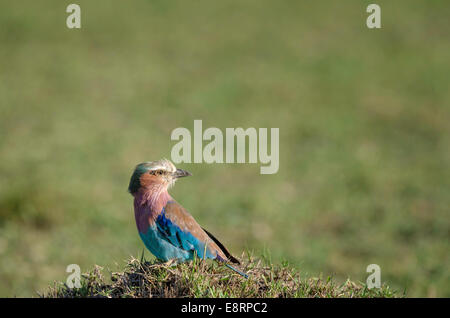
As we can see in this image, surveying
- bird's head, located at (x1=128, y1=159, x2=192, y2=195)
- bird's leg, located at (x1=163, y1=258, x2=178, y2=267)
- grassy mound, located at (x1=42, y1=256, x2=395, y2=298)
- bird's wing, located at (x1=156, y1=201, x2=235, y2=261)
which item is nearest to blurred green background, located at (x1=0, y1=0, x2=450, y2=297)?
grassy mound, located at (x1=42, y1=256, x2=395, y2=298)

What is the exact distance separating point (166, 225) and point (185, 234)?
0.44 feet

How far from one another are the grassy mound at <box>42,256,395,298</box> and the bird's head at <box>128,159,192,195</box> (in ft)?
1.56

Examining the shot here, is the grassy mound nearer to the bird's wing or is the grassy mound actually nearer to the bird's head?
the bird's wing

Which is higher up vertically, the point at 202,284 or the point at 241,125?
the point at 241,125

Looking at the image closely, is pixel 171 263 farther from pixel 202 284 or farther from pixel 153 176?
pixel 153 176

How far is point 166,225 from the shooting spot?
3314 millimetres

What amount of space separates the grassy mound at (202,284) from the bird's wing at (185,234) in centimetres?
10

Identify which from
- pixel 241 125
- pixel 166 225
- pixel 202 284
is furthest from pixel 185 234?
pixel 241 125

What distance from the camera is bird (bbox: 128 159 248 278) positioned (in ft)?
10.8

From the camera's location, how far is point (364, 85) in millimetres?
15797

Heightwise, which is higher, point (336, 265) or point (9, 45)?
point (9, 45)

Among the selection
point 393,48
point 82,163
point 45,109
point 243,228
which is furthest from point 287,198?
point 393,48

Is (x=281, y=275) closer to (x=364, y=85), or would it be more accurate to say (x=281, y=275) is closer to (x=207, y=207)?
(x=207, y=207)
